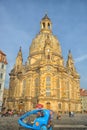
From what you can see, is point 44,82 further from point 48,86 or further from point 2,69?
point 2,69

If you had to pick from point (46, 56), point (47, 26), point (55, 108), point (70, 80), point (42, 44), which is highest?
point (47, 26)

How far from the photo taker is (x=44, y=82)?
52750mm

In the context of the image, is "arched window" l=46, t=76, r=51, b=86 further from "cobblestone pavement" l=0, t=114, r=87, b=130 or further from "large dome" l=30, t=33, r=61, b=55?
"cobblestone pavement" l=0, t=114, r=87, b=130

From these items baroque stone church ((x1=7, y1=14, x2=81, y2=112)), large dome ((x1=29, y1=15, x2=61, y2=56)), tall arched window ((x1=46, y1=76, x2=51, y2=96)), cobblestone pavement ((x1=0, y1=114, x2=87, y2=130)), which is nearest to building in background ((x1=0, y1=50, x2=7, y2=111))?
baroque stone church ((x1=7, y1=14, x2=81, y2=112))

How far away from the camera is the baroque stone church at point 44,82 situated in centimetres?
5231

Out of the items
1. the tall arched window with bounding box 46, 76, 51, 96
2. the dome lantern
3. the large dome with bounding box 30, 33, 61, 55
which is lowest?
the tall arched window with bounding box 46, 76, 51, 96

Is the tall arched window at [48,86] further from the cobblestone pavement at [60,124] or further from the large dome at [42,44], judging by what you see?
the cobblestone pavement at [60,124]

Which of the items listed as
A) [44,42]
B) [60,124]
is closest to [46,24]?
[44,42]

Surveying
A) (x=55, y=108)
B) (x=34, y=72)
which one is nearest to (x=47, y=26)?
(x=34, y=72)

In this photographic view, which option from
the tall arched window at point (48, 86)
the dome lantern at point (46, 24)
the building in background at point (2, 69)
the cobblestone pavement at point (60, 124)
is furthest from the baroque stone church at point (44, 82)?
the cobblestone pavement at point (60, 124)

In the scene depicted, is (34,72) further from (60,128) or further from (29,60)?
(60,128)

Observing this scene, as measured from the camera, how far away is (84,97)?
90.2m

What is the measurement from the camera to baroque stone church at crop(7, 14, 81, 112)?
52312 mm

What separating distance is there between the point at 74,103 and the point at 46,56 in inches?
681
